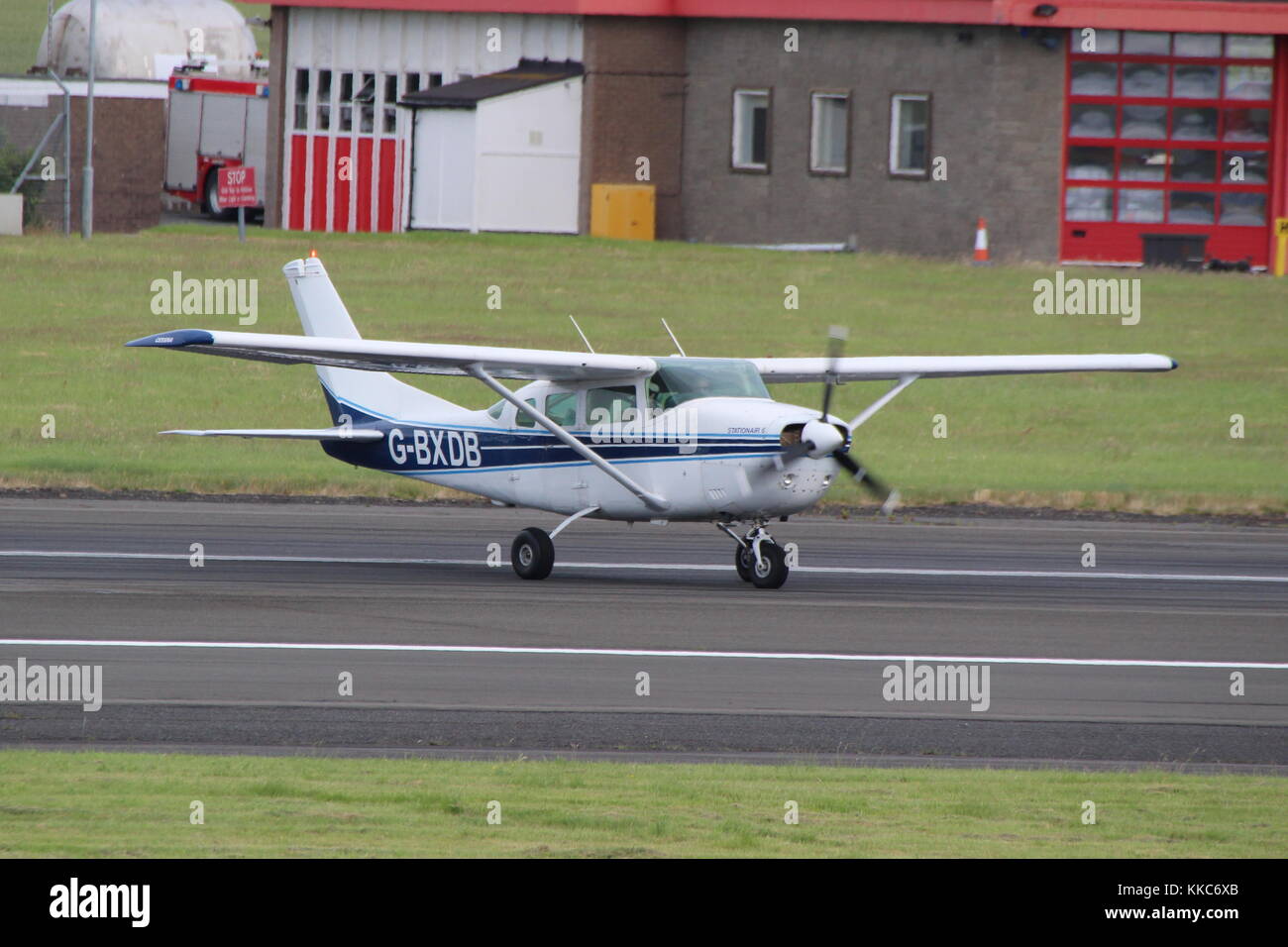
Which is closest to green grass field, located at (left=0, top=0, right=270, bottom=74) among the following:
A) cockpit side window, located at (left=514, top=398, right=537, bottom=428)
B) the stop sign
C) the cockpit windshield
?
the stop sign

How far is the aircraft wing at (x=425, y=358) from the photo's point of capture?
16016 mm

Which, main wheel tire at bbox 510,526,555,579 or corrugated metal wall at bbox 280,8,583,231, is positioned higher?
corrugated metal wall at bbox 280,8,583,231

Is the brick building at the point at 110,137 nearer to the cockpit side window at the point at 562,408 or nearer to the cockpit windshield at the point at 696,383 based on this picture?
the cockpit side window at the point at 562,408

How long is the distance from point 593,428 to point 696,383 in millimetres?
1024

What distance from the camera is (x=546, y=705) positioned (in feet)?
39.4

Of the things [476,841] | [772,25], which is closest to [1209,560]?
[476,841]

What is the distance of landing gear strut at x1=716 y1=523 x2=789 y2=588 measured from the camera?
1702 cm

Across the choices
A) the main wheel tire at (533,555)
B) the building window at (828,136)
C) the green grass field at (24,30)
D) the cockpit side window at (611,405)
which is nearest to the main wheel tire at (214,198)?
the building window at (828,136)

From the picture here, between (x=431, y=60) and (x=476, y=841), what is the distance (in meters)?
37.0

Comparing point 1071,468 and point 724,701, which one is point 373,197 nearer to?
point 1071,468

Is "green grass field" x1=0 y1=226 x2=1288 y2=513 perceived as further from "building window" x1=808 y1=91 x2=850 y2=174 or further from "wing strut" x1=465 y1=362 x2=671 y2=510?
"wing strut" x1=465 y1=362 x2=671 y2=510

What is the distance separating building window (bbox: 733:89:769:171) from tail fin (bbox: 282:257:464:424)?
75.3 ft

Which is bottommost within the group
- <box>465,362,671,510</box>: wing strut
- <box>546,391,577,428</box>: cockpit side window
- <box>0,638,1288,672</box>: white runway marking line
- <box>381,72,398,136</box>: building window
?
<box>0,638,1288,672</box>: white runway marking line

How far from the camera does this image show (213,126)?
5316cm
